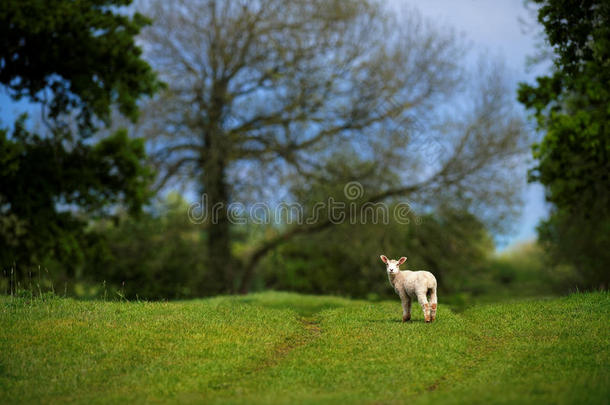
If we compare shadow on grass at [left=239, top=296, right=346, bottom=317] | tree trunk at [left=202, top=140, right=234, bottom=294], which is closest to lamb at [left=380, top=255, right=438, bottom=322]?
shadow on grass at [left=239, top=296, right=346, bottom=317]

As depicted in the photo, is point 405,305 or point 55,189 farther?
point 55,189

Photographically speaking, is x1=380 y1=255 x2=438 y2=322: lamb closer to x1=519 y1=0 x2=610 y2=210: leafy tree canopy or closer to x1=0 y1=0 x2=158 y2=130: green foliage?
x1=519 y1=0 x2=610 y2=210: leafy tree canopy

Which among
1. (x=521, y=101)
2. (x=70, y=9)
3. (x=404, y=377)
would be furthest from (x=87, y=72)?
(x=404, y=377)

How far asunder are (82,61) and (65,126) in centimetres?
319

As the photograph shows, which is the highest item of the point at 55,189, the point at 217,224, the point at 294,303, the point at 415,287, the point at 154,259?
the point at 55,189

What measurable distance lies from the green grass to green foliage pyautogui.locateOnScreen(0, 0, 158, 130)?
460 inches

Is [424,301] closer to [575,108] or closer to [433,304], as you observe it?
[433,304]

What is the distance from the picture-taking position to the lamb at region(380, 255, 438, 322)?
47.5ft

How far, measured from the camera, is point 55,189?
24.6 m

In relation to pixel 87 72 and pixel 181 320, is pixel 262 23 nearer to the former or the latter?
pixel 87 72

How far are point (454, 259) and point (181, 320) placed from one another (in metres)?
25.0

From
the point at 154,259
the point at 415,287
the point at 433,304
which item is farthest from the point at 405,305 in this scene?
the point at 154,259

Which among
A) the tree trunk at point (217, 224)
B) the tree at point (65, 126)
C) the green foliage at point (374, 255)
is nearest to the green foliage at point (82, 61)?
the tree at point (65, 126)

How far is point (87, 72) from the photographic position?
25.6 metres
